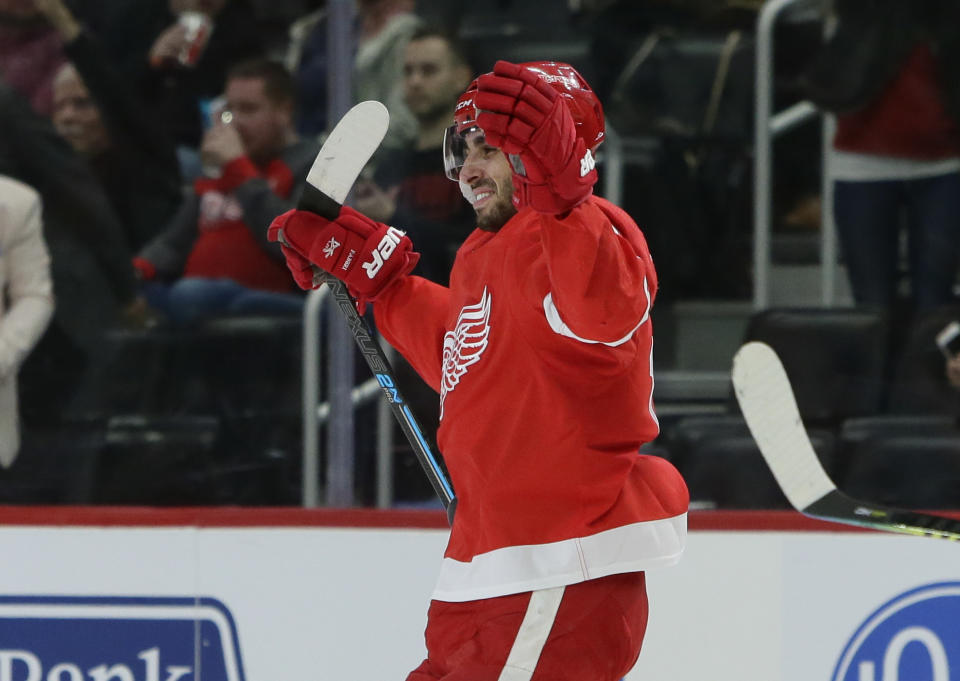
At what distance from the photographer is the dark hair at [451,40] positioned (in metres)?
2.85

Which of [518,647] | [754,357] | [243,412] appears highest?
[754,357]

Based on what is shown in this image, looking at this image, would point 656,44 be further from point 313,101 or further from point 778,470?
point 778,470

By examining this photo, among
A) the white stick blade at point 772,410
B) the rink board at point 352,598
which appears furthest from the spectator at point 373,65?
the white stick blade at point 772,410

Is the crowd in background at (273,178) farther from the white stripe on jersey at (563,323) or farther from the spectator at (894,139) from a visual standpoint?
the white stripe on jersey at (563,323)

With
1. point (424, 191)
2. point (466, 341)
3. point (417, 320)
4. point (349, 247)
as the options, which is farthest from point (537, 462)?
point (424, 191)

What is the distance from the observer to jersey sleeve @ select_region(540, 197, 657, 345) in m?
1.54

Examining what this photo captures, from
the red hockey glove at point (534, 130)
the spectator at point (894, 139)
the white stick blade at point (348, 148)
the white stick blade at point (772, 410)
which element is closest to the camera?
the red hockey glove at point (534, 130)

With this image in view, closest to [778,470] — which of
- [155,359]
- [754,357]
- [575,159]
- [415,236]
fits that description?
[754,357]

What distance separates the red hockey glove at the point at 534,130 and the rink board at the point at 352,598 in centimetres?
104

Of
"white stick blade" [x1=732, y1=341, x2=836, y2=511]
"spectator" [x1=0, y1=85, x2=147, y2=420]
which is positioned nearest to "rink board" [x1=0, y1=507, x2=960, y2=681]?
"spectator" [x1=0, y1=85, x2=147, y2=420]

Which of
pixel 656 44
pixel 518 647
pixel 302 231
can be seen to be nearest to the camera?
pixel 518 647

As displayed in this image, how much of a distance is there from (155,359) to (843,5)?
1.54 meters

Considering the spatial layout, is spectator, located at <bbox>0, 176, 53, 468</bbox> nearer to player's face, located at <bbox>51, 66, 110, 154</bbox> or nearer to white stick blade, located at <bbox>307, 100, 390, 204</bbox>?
player's face, located at <bbox>51, 66, 110, 154</bbox>

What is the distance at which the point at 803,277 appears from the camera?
2980 millimetres
